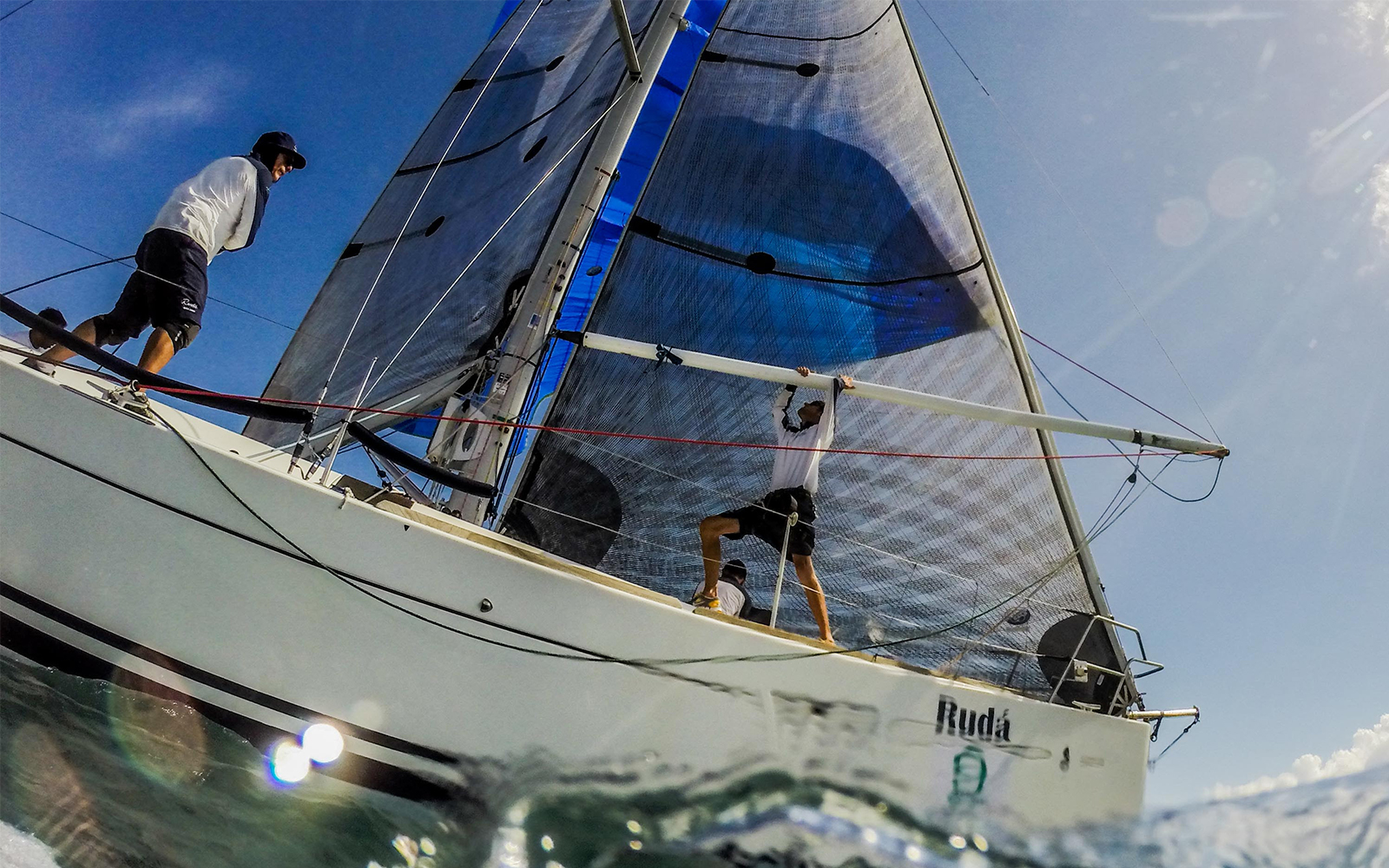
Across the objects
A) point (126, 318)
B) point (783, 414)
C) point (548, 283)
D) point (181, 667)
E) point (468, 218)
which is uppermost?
point (468, 218)

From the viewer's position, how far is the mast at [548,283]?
4266mm

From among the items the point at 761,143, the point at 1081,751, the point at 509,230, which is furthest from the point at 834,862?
the point at 761,143

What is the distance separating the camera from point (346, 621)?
8.24ft

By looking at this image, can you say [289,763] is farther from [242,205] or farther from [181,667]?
[242,205]

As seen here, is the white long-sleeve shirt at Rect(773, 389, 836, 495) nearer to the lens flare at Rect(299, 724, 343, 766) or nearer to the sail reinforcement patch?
the sail reinforcement patch

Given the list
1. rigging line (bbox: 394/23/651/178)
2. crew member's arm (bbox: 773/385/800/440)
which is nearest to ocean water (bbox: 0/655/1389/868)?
crew member's arm (bbox: 773/385/800/440)

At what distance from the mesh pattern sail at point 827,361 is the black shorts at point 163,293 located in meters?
1.86

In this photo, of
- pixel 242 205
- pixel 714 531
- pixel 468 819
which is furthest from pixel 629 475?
pixel 468 819

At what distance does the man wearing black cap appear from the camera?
3.20 meters

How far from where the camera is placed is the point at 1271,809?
271cm

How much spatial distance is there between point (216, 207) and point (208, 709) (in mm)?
2038

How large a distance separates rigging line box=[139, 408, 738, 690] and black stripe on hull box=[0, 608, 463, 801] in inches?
15.2

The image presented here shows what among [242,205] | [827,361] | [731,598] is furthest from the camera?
[827,361]

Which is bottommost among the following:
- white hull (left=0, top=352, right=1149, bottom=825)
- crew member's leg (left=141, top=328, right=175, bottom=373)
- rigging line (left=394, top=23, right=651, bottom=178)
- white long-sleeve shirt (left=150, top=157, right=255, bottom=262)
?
white hull (left=0, top=352, right=1149, bottom=825)
